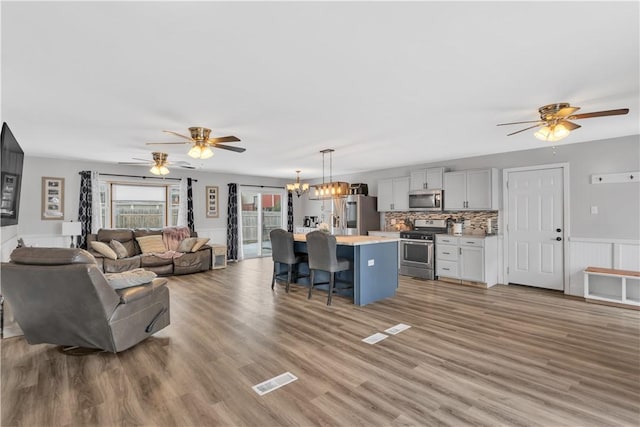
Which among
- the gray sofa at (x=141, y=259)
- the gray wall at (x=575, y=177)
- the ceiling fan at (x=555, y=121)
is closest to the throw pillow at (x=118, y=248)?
the gray sofa at (x=141, y=259)

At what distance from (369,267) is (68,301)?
350 centimetres

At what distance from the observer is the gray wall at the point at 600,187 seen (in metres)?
4.60

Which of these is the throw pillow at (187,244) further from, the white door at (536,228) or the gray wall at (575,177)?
the white door at (536,228)

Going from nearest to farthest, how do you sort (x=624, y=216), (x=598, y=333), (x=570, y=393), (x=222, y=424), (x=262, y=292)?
(x=222, y=424) < (x=570, y=393) < (x=598, y=333) < (x=624, y=216) < (x=262, y=292)

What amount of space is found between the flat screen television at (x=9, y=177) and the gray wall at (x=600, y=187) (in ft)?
24.5

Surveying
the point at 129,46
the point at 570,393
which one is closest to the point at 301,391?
the point at 570,393

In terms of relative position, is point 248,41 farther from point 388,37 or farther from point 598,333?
point 598,333

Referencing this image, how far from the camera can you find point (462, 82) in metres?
2.67

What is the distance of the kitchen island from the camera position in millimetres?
4543

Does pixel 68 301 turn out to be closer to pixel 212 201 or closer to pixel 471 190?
pixel 212 201

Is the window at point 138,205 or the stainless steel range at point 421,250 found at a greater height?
the window at point 138,205

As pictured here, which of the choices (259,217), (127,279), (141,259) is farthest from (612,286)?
(141,259)

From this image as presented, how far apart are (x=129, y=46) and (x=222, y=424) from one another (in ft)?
8.25

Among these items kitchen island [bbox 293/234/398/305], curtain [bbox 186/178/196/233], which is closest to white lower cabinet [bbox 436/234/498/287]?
kitchen island [bbox 293/234/398/305]
